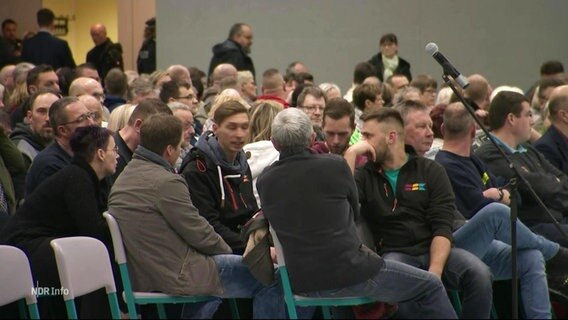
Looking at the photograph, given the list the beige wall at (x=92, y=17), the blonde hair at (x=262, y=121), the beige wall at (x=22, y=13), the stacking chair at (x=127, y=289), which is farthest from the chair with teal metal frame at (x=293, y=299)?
the beige wall at (x=22, y=13)

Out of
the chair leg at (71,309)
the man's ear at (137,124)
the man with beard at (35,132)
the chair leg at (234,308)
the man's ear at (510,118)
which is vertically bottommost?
the chair leg at (234,308)

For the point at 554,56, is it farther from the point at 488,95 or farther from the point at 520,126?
the point at 520,126

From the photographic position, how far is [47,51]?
11805 mm

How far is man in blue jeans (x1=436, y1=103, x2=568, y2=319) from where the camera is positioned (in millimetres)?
5336

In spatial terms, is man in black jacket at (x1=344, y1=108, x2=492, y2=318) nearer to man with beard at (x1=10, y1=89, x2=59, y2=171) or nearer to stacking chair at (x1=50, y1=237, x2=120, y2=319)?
stacking chair at (x1=50, y1=237, x2=120, y2=319)

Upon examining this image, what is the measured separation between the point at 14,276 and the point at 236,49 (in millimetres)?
7583

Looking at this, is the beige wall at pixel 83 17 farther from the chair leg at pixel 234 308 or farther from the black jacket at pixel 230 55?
the chair leg at pixel 234 308

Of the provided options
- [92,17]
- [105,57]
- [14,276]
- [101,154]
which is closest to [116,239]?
[101,154]

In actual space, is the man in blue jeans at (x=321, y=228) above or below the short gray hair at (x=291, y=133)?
below

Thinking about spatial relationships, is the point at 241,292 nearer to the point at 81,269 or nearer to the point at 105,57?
the point at 81,269

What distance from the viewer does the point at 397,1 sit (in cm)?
1317

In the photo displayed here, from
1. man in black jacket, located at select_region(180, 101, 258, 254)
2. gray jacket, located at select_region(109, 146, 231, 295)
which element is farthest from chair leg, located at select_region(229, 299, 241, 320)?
gray jacket, located at select_region(109, 146, 231, 295)

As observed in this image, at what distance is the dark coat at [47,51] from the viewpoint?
11789 mm

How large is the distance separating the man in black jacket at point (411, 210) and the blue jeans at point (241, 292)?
0.57 m
